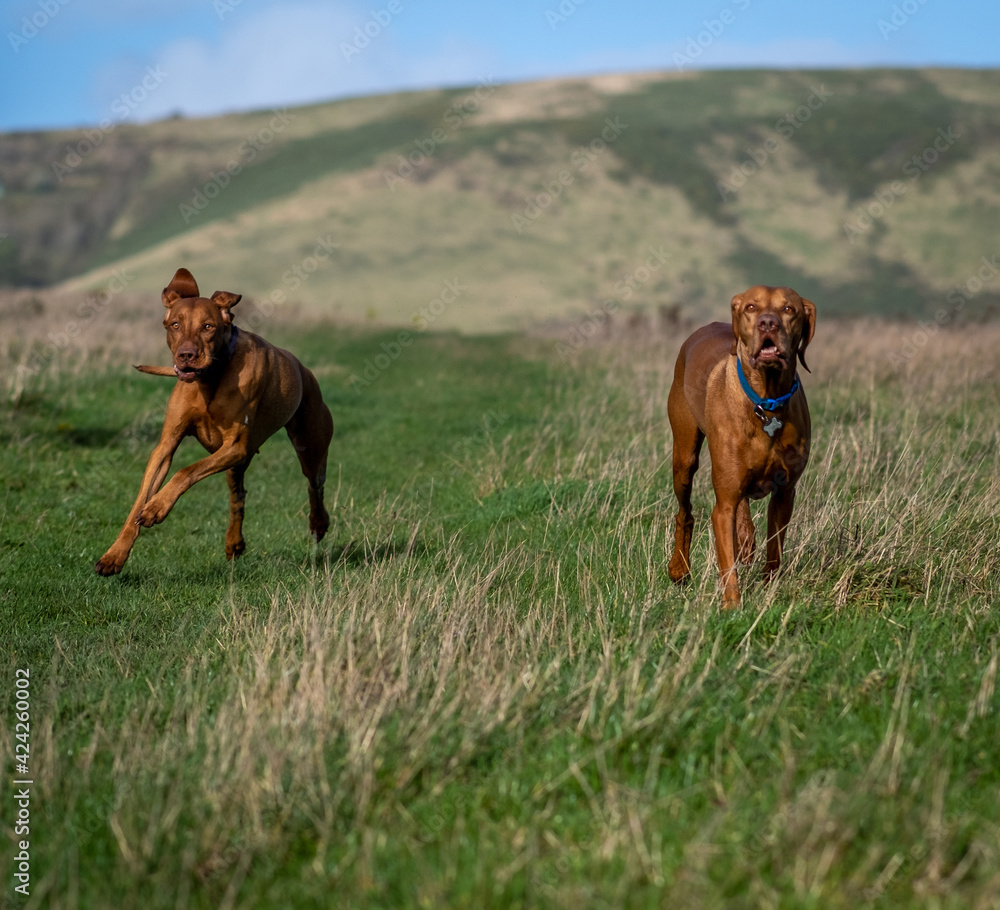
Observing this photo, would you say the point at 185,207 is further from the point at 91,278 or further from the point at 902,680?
the point at 902,680

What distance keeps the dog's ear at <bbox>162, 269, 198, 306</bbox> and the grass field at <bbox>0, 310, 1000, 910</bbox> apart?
1.59 metres

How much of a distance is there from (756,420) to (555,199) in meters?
57.6

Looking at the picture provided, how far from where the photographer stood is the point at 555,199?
6103 cm

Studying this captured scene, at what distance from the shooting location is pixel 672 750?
3.63 m

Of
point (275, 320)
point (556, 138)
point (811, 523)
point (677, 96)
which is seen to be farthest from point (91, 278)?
point (811, 523)

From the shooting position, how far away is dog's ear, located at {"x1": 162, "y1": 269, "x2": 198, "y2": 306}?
6062mm

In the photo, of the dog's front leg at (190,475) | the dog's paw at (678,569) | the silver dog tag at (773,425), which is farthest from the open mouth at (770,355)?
the dog's front leg at (190,475)

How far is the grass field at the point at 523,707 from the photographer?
9.74 feet

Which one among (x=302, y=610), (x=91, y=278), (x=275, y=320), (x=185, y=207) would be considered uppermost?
(x=185, y=207)

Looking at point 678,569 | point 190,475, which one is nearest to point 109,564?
point 190,475

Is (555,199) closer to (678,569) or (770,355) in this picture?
(678,569)

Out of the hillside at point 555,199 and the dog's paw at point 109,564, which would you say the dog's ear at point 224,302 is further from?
the hillside at point 555,199

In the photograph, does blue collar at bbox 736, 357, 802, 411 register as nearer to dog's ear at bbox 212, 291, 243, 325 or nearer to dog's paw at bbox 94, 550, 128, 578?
dog's ear at bbox 212, 291, 243, 325

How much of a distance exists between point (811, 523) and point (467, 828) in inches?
133
